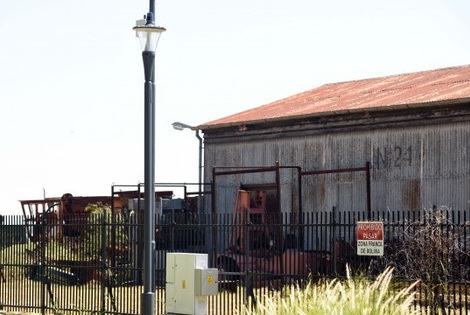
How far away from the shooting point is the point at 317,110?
31.9 meters

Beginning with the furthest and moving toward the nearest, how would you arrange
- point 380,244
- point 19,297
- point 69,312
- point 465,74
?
1. point 465,74
2. point 19,297
3. point 69,312
4. point 380,244

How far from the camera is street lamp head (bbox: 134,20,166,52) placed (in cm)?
1681

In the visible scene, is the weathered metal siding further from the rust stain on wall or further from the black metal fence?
the black metal fence

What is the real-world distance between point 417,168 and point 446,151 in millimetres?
1089

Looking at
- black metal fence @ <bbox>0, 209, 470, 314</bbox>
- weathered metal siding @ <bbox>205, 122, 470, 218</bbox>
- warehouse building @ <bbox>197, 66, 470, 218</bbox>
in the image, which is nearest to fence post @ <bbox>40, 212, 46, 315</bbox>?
black metal fence @ <bbox>0, 209, 470, 314</bbox>

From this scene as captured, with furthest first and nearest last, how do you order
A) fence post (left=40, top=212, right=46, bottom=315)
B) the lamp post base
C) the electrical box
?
fence post (left=40, top=212, right=46, bottom=315)
the electrical box
the lamp post base

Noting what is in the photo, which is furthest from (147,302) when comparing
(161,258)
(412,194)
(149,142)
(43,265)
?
(412,194)

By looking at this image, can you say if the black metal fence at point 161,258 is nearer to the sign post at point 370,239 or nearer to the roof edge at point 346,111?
the sign post at point 370,239

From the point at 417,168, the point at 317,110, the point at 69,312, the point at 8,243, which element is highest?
the point at 317,110

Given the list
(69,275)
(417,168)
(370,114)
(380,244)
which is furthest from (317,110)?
(380,244)

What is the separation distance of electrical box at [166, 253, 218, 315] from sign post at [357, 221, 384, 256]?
2.76 metres

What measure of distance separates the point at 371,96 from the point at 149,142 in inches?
660

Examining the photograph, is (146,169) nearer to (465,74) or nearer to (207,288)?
(207,288)

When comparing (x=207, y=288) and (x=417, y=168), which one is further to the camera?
(x=417, y=168)
